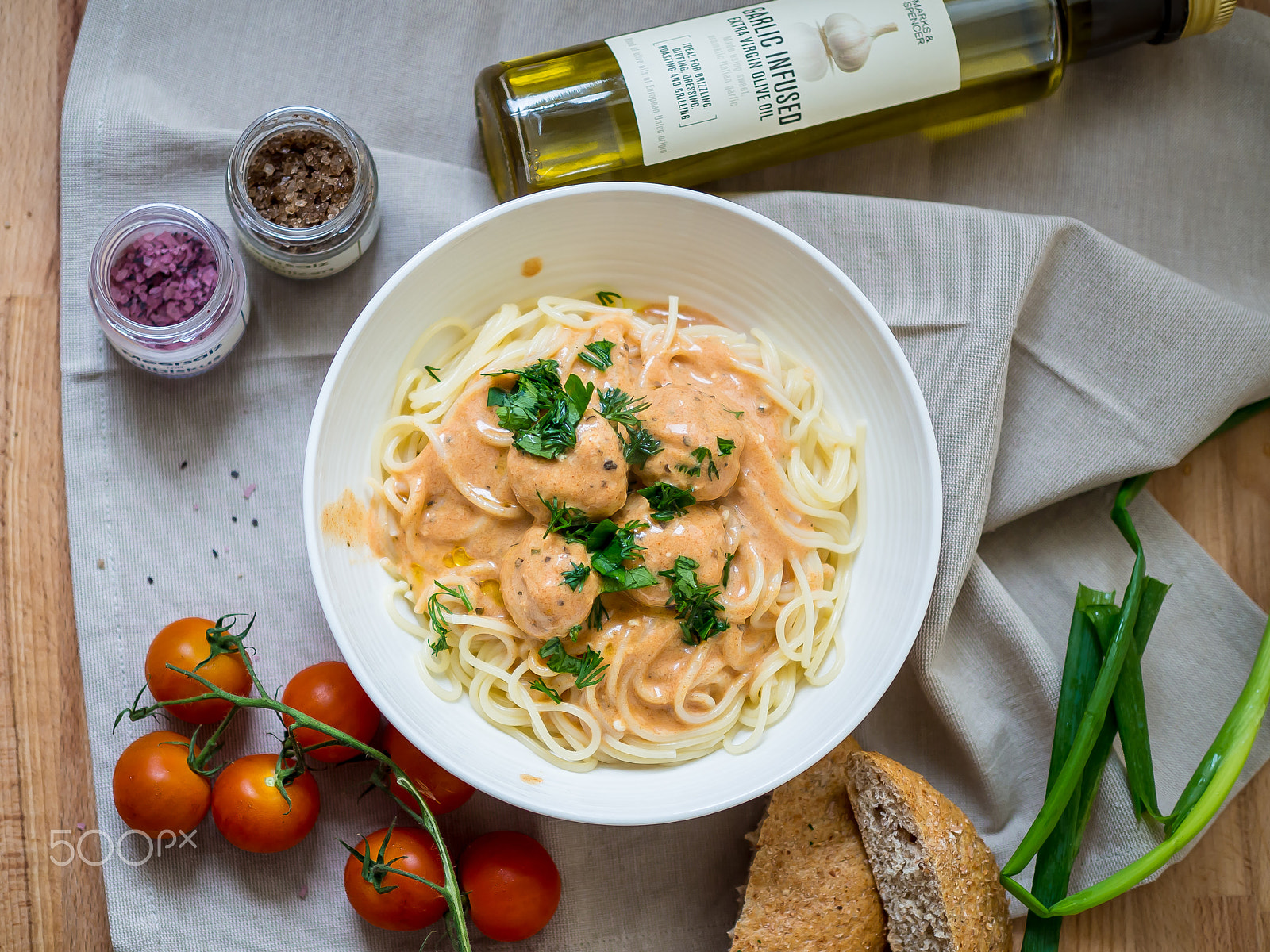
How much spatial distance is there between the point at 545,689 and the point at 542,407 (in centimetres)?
90

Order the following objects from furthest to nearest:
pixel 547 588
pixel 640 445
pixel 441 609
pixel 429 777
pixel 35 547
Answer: pixel 35 547 → pixel 429 777 → pixel 441 609 → pixel 640 445 → pixel 547 588

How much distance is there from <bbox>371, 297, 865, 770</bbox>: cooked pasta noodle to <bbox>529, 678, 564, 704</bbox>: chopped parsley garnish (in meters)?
0.01

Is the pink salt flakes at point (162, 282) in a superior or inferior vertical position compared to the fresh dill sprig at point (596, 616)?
superior

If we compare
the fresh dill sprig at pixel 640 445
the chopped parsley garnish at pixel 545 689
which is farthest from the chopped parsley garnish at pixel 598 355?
the chopped parsley garnish at pixel 545 689

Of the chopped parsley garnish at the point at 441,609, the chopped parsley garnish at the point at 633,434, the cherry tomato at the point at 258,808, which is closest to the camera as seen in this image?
the chopped parsley garnish at the point at 633,434

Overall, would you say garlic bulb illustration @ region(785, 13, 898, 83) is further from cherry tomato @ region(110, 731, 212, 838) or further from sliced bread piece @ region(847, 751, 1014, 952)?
cherry tomato @ region(110, 731, 212, 838)

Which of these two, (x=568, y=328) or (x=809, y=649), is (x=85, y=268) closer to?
(x=568, y=328)

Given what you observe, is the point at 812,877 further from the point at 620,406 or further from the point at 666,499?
the point at 620,406

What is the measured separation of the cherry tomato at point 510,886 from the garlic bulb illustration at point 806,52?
2.76 meters

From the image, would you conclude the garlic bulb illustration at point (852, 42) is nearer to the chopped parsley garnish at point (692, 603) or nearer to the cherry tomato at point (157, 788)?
the chopped parsley garnish at point (692, 603)

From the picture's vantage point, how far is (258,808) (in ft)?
10.3

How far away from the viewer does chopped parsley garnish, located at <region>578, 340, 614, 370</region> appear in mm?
3066

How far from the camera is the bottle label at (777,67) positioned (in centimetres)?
311

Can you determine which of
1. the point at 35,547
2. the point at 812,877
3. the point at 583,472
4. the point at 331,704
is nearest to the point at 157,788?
the point at 331,704
